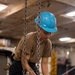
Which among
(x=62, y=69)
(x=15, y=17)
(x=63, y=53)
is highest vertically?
(x=15, y=17)

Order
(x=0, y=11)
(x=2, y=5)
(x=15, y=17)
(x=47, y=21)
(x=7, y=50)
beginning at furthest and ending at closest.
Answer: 1. (x=15, y=17)
2. (x=0, y=11)
3. (x=2, y=5)
4. (x=7, y=50)
5. (x=47, y=21)

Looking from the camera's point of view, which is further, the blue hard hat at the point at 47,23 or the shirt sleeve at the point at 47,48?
the shirt sleeve at the point at 47,48

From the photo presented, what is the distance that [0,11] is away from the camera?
15.2ft

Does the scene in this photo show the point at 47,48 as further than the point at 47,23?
→ Yes

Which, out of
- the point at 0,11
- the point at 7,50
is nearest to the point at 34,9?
the point at 0,11

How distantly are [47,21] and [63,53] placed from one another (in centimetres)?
874

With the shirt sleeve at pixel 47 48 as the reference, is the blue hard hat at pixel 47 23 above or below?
above

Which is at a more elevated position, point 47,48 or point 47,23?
point 47,23

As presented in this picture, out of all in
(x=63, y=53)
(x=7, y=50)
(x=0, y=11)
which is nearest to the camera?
(x=7, y=50)

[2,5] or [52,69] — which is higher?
[2,5]

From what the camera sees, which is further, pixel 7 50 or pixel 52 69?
pixel 52 69

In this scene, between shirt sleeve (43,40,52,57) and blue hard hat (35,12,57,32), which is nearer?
blue hard hat (35,12,57,32)

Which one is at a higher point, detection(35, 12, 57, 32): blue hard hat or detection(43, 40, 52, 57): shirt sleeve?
detection(35, 12, 57, 32): blue hard hat

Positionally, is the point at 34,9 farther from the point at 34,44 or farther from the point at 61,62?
the point at 61,62
